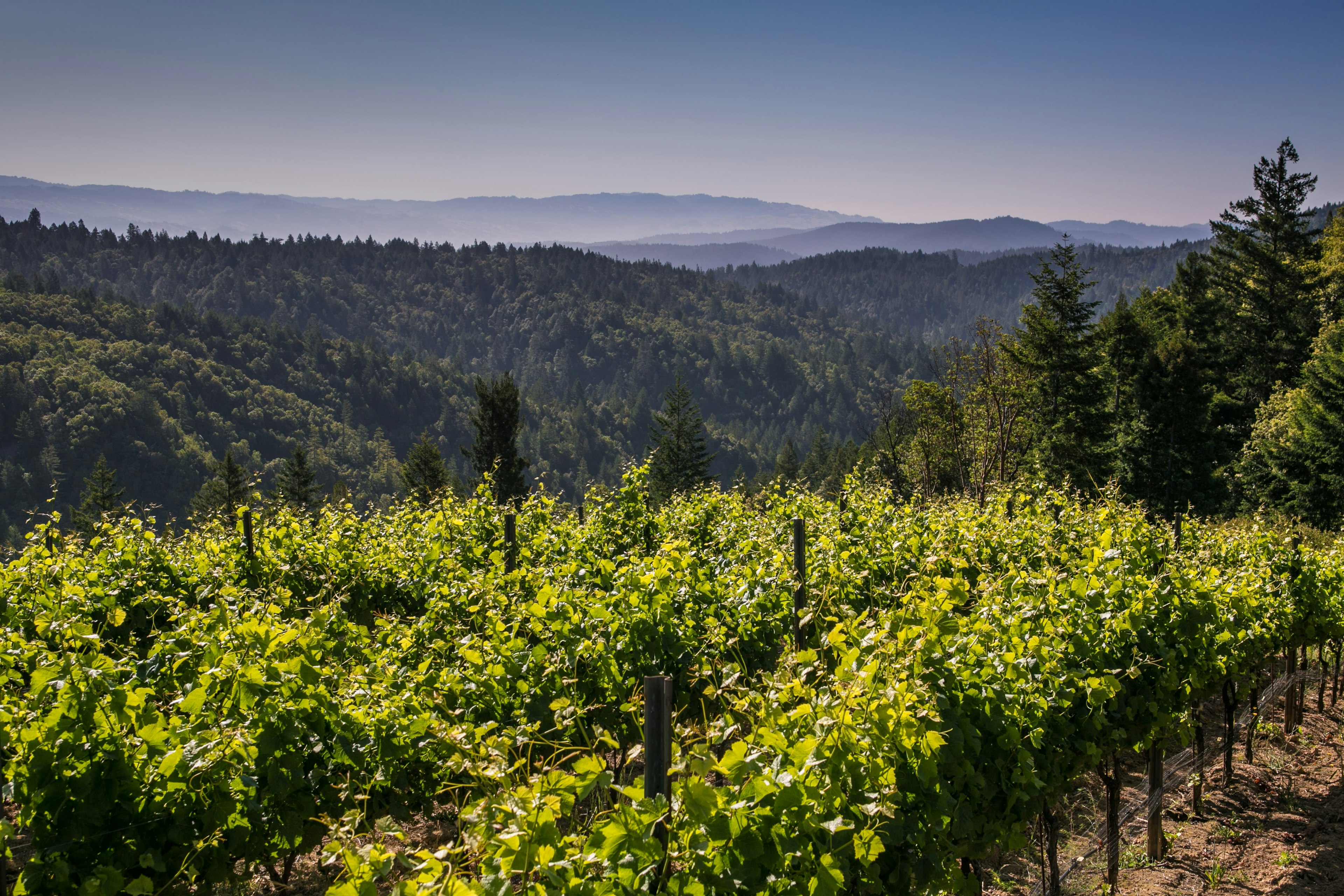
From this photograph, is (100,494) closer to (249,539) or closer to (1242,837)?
(249,539)

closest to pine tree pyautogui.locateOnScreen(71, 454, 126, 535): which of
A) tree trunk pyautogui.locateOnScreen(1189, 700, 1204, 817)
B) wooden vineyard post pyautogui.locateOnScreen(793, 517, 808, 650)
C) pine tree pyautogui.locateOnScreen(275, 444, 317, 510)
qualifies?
pine tree pyautogui.locateOnScreen(275, 444, 317, 510)

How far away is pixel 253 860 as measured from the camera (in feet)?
11.8

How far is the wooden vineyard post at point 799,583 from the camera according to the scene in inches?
218

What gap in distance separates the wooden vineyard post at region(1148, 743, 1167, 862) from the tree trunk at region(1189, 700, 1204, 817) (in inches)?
22.2

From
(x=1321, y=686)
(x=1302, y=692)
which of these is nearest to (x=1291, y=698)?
(x=1302, y=692)

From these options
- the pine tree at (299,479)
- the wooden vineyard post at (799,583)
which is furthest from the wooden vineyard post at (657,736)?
the pine tree at (299,479)

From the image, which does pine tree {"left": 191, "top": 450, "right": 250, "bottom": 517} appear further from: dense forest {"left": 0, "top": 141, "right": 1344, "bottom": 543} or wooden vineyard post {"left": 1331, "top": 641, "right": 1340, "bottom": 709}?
wooden vineyard post {"left": 1331, "top": 641, "right": 1340, "bottom": 709}

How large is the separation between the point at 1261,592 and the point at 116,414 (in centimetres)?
12568

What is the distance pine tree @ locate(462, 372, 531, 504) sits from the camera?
38.6 metres

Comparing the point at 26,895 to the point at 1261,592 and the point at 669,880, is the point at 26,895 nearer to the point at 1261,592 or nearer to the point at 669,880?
the point at 669,880

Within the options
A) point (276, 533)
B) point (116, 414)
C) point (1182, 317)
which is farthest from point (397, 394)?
point (276, 533)

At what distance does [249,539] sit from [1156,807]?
27.8ft

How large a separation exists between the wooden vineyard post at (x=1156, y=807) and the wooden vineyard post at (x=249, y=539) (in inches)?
323

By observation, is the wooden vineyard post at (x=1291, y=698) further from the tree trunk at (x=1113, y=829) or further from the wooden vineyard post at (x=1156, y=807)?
the tree trunk at (x=1113, y=829)
